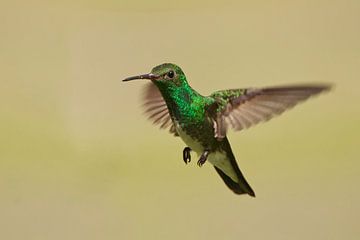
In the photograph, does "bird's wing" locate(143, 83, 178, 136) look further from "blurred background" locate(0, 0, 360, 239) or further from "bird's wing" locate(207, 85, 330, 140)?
"blurred background" locate(0, 0, 360, 239)

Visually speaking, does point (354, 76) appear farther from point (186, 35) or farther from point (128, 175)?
point (128, 175)

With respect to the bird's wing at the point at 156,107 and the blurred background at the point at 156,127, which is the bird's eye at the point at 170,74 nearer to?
the bird's wing at the point at 156,107

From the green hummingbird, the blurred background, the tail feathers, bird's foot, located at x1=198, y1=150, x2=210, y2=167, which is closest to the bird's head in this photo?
A: the green hummingbird

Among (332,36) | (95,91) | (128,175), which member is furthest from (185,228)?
(332,36)

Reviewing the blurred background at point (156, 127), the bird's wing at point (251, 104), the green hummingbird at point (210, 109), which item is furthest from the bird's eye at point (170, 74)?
the blurred background at point (156, 127)

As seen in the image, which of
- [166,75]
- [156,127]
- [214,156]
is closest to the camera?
[166,75]

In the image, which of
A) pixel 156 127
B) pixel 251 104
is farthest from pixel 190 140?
pixel 156 127

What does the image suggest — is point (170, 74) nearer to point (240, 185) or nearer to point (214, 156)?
point (214, 156)
